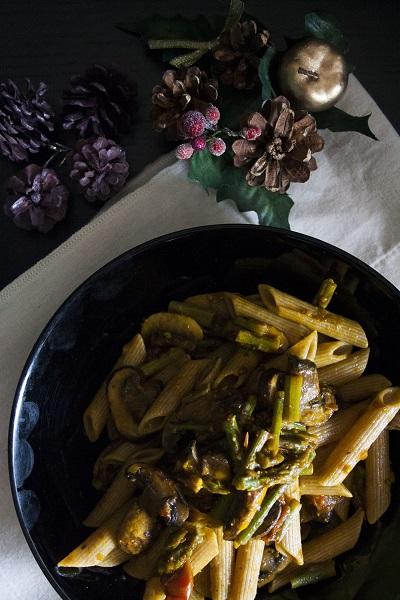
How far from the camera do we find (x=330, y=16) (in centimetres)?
168

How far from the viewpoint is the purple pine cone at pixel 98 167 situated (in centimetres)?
162

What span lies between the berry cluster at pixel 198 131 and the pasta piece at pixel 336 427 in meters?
0.62

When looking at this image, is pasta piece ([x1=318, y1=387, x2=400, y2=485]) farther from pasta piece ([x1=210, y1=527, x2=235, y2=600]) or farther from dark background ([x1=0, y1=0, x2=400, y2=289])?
dark background ([x1=0, y1=0, x2=400, y2=289])

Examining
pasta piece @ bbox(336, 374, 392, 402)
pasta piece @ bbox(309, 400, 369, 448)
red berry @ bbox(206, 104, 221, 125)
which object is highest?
red berry @ bbox(206, 104, 221, 125)

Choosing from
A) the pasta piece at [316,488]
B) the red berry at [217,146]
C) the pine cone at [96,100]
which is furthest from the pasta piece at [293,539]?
the pine cone at [96,100]

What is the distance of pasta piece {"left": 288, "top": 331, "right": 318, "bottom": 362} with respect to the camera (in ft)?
4.70

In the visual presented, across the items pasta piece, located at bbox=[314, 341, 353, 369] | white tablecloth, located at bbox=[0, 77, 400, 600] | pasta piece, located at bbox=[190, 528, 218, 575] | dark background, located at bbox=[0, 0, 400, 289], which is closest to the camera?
pasta piece, located at bbox=[190, 528, 218, 575]

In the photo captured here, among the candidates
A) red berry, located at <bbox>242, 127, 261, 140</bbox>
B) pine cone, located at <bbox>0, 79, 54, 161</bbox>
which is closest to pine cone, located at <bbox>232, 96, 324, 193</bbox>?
red berry, located at <bbox>242, 127, 261, 140</bbox>

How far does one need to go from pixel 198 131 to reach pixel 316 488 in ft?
2.57

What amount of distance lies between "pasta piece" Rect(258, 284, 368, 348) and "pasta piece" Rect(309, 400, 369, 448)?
0.48 ft

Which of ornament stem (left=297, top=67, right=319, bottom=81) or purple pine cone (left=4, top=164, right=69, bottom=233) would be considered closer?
ornament stem (left=297, top=67, right=319, bottom=81)

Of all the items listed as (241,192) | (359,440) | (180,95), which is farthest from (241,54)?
(359,440)

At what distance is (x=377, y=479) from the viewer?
1489 millimetres

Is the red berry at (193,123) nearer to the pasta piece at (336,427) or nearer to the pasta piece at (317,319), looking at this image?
the pasta piece at (317,319)
